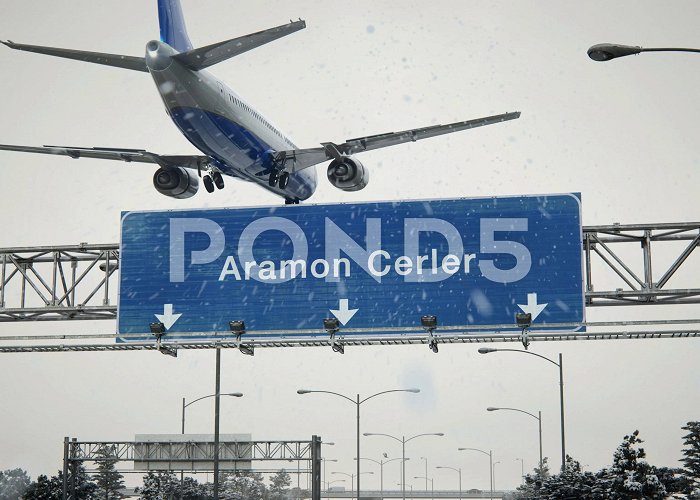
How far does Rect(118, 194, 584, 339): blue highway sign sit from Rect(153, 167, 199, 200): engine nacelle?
8.73 metres

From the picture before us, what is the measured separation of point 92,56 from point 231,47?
15.2 feet

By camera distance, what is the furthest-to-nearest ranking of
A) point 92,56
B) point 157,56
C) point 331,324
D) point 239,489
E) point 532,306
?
point 239,489 < point 157,56 < point 92,56 < point 331,324 < point 532,306

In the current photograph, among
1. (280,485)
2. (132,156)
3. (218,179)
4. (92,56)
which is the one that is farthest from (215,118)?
(280,485)

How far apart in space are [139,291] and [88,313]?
325cm

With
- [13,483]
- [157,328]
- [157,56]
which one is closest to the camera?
[157,328]

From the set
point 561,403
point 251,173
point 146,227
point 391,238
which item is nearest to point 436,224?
point 391,238

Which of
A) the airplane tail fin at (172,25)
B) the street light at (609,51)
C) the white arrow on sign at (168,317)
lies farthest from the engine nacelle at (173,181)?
the street light at (609,51)

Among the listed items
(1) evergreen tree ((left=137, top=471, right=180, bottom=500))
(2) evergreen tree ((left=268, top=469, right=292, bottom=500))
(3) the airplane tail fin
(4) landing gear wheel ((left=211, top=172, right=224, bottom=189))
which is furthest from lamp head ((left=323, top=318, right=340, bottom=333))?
(2) evergreen tree ((left=268, top=469, right=292, bottom=500))

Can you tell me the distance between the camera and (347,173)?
41.9 meters

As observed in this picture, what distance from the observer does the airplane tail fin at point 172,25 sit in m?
43.2

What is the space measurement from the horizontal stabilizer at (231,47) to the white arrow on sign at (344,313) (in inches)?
282

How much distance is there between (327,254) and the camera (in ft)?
96.7

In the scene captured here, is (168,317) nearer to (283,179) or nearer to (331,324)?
(331,324)

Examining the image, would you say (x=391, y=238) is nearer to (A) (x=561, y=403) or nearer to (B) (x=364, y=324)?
(B) (x=364, y=324)
